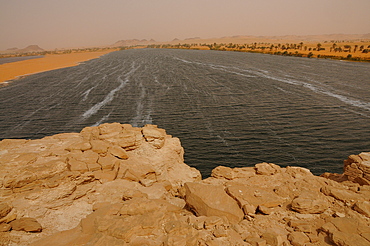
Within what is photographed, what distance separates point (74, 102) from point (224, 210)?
4981 centimetres

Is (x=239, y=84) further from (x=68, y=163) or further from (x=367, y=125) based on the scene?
(x=68, y=163)

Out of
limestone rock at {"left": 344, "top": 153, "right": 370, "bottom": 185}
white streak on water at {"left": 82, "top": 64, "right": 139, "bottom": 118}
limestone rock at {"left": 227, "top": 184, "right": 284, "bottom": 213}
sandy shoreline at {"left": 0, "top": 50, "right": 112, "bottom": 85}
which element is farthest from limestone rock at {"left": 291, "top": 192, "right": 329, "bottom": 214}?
sandy shoreline at {"left": 0, "top": 50, "right": 112, "bottom": 85}

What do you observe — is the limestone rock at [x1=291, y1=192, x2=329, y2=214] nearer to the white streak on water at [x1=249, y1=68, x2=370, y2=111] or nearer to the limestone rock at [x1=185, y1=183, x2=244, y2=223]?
the limestone rock at [x1=185, y1=183, x2=244, y2=223]

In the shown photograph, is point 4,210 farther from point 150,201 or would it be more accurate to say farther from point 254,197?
point 254,197

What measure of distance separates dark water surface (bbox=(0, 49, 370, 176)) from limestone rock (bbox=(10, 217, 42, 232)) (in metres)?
17.9

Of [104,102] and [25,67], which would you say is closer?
[104,102]

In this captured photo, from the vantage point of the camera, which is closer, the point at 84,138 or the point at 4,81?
the point at 84,138

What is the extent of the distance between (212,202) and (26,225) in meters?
11.1

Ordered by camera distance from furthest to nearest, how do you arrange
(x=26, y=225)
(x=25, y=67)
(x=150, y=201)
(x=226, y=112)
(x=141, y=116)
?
1. (x=25, y=67)
2. (x=226, y=112)
3. (x=141, y=116)
4. (x=150, y=201)
5. (x=26, y=225)

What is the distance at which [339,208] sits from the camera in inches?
509

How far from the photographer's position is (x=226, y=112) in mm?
43125

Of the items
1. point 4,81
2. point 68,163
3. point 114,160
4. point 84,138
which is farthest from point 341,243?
point 4,81

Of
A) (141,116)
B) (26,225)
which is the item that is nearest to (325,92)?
(141,116)

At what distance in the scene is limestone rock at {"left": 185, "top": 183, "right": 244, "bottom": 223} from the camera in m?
12.9
